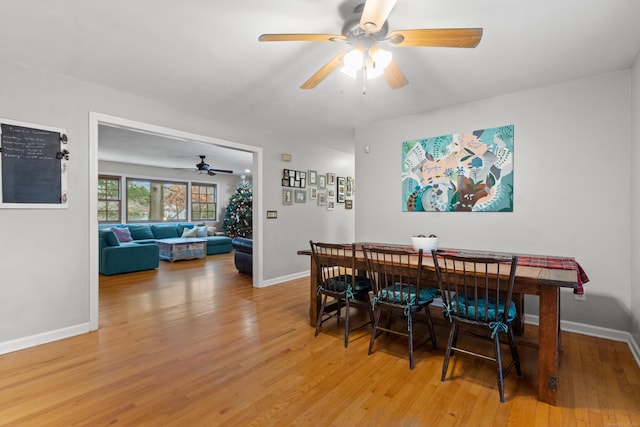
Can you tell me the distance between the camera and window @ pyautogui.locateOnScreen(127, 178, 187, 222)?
8555mm

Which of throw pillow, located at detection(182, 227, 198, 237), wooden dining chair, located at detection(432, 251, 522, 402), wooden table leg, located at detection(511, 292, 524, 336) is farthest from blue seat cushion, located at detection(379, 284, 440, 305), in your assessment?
throw pillow, located at detection(182, 227, 198, 237)

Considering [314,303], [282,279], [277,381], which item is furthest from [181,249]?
[277,381]

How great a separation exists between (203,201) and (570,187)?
9429 millimetres

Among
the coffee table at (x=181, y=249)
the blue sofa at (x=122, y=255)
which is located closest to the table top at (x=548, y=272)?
the blue sofa at (x=122, y=255)

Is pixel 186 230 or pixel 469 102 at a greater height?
pixel 469 102

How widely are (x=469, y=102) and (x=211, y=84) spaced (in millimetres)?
2820

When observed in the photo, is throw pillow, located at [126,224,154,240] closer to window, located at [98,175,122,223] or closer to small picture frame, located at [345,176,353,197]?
window, located at [98,175,122,223]

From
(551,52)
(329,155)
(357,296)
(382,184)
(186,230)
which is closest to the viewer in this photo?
(551,52)

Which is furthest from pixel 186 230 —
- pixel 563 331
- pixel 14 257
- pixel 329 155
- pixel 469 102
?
pixel 563 331

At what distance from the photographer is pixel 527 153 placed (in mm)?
3223

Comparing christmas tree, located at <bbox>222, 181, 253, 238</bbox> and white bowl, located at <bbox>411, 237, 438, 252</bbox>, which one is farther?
christmas tree, located at <bbox>222, 181, 253, 238</bbox>

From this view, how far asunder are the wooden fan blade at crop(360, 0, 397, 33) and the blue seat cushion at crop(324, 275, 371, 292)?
200 centimetres

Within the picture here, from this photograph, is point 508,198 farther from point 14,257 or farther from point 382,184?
point 14,257

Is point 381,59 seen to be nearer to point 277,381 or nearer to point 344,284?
point 344,284
